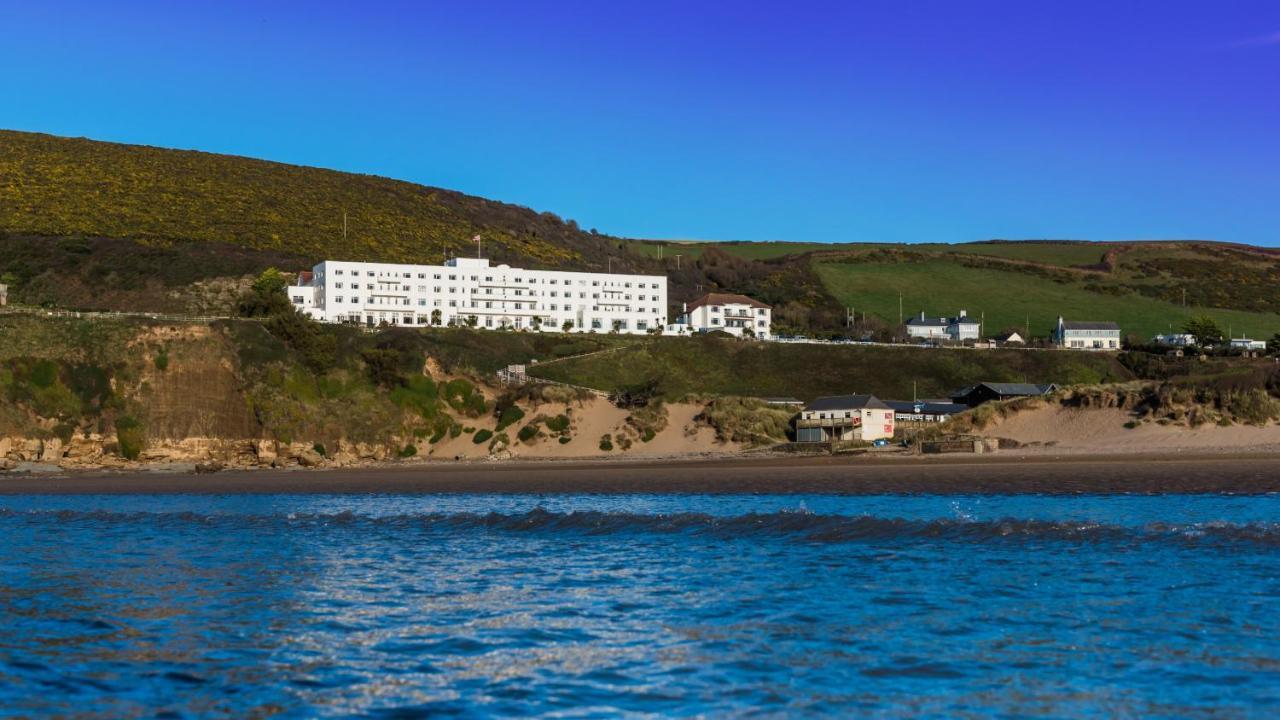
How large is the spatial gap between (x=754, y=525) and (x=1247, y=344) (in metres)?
117

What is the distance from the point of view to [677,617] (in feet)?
59.8

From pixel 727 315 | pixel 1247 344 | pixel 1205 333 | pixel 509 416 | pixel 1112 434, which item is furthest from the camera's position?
pixel 727 315

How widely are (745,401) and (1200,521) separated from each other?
177 feet

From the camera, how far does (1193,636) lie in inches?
619

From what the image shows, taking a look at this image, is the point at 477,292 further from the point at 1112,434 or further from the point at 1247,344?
the point at 1247,344

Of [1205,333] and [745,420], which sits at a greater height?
[1205,333]

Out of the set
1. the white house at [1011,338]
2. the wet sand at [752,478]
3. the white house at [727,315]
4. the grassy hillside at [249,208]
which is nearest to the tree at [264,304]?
the wet sand at [752,478]

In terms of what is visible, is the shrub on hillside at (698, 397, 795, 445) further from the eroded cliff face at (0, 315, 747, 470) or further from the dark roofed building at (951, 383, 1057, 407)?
the dark roofed building at (951, 383, 1057, 407)

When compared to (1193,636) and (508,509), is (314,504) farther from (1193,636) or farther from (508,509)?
(1193,636)

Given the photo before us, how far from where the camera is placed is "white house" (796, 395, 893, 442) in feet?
247

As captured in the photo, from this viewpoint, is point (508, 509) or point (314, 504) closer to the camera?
point (508, 509)

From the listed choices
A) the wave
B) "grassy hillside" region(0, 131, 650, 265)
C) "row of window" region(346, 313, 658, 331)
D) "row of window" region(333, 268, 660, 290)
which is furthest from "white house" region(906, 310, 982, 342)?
the wave

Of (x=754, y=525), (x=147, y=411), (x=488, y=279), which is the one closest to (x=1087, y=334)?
(x=488, y=279)

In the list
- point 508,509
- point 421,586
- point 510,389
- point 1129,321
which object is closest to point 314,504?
point 508,509
